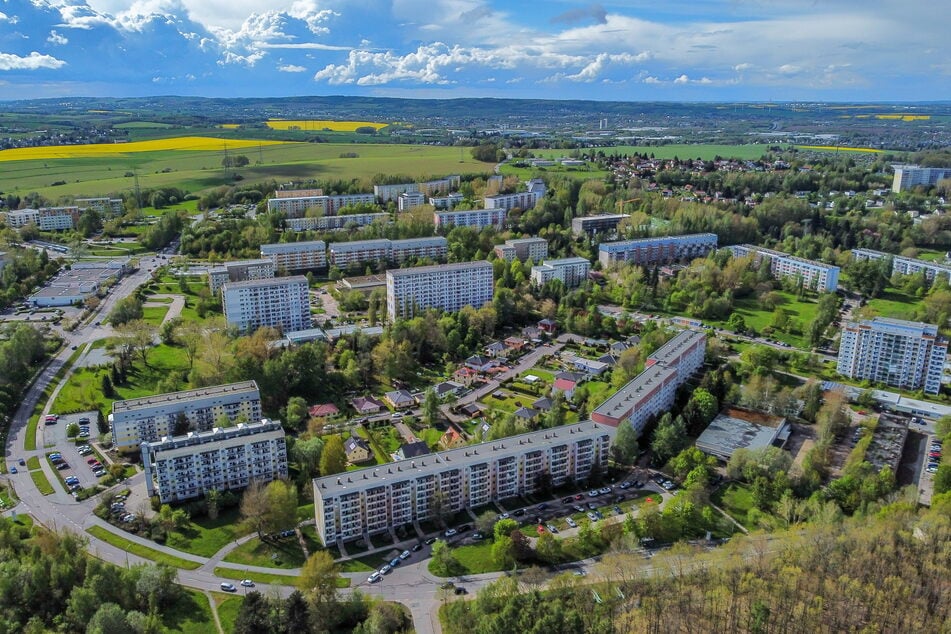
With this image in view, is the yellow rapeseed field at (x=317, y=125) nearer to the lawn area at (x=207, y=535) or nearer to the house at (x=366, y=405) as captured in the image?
the house at (x=366, y=405)

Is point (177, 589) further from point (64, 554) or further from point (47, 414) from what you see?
point (47, 414)

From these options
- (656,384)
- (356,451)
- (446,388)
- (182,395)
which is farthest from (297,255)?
(656,384)

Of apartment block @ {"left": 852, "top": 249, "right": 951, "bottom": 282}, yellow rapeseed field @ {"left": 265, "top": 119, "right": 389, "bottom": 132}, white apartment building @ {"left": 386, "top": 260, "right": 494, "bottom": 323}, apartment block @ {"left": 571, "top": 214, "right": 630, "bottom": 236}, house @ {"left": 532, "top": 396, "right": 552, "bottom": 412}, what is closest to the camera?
house @ {"left": 532, "top": 396, "right": 552, "bottom": 412}

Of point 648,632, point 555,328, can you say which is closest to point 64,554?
point 648,632

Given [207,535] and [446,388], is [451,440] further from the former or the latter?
[207,535]

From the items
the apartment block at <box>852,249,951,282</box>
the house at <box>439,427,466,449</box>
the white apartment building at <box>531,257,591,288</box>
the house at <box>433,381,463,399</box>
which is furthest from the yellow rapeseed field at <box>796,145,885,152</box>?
the house at <box>439,427,466,449</box>

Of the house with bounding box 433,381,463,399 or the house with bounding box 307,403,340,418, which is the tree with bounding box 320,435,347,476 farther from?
the house with bounding box 433,381,463,399

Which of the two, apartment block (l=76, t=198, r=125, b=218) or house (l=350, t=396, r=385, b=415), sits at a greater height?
apartment block (l=76, t=198, r=125, b=218)
